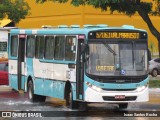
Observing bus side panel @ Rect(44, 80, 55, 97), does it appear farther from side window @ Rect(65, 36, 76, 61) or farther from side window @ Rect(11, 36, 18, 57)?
side window @ Rect(11, 36, 18, 57)

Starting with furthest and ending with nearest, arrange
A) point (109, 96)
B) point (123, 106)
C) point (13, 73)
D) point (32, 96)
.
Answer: point (13, 73) < point (32, 96) < point (123, 106) < point (109, 96)

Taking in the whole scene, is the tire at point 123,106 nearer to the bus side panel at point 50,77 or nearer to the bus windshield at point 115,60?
the bus windshield at point 115,60

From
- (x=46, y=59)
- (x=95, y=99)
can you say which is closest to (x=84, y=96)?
(x=95, y=99)

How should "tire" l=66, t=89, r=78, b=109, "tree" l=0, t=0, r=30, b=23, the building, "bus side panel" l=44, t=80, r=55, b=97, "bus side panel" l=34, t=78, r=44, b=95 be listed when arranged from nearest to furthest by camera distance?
"tire" l=66, t=89, r=78, b=109 → "bus side panel" l=44, t=80, r=55, b=97 → "bus side panel" l=34, t=78, r=44, b=95 → "tree" l=0, t=0, r=30, b=23 → the building

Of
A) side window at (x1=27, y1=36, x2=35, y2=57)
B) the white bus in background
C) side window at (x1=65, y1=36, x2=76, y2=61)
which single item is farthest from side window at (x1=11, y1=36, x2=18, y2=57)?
the white bus in background

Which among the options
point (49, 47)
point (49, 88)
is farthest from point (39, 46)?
point (49, 88)

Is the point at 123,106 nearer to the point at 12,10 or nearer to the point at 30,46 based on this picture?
the point at 30,46

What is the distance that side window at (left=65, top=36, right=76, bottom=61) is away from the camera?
20.3 metres

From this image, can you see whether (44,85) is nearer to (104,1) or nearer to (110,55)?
(110,55)

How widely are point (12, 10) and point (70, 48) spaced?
92.9ft

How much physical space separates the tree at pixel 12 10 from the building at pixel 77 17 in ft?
25.8

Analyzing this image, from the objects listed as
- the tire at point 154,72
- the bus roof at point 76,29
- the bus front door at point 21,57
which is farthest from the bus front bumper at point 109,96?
the tire at point 154,72

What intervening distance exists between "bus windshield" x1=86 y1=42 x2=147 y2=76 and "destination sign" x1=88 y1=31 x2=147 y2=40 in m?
0.22

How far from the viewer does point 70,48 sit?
2058cm
